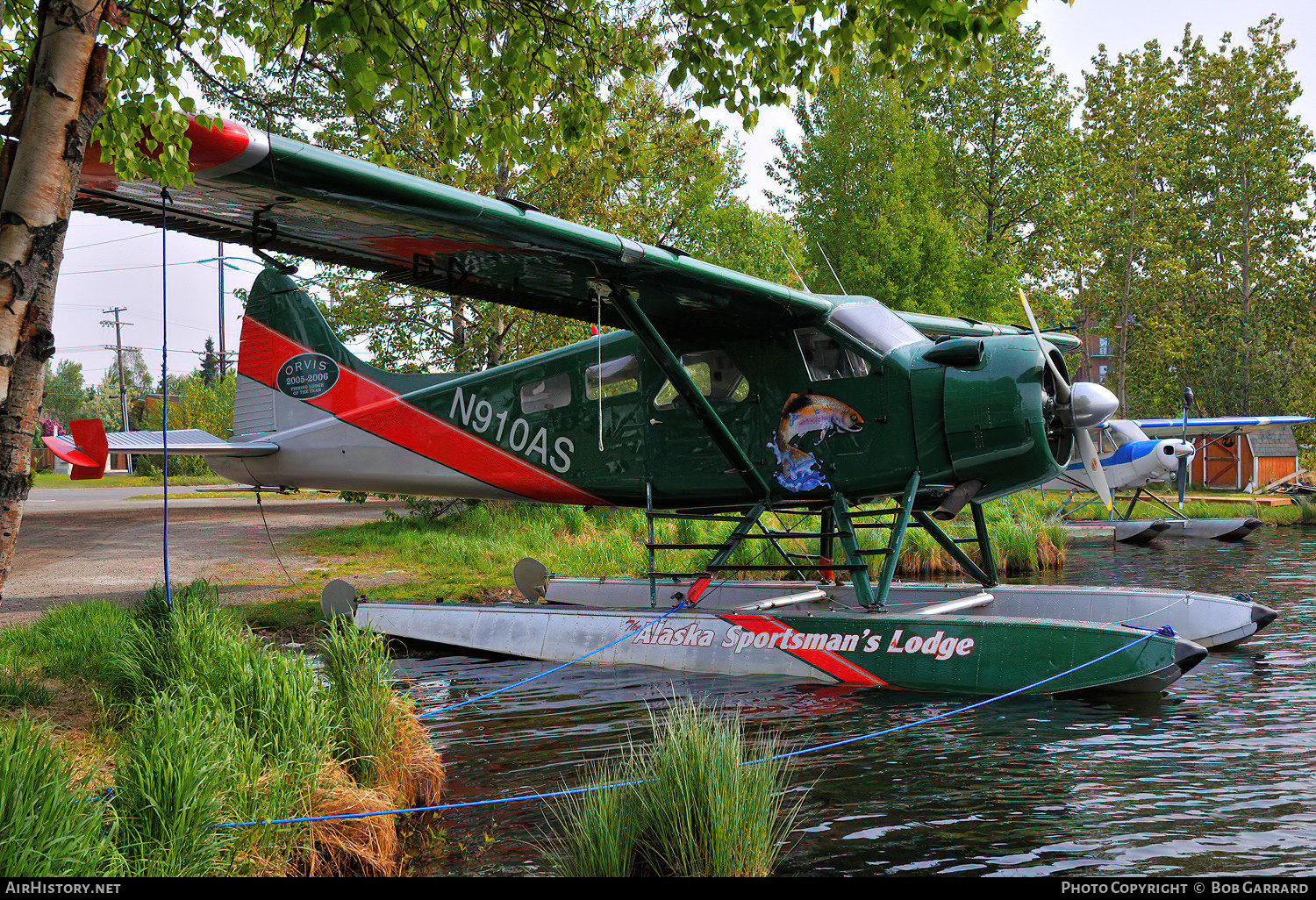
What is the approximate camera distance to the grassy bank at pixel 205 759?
112 inches

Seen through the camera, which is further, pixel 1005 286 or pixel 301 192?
pixel 1005 286

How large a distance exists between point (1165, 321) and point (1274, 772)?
4197cm

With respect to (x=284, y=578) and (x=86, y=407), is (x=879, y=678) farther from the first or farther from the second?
(x=86, y=407)

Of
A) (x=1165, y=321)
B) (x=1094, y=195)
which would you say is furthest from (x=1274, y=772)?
(x=1165, y=321)

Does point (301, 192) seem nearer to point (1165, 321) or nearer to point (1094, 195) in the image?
point (1094, 195)

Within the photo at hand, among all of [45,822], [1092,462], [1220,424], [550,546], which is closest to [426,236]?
[45,822]

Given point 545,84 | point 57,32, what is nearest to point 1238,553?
point 545,84

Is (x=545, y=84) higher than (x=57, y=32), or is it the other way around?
(x=545, y=84)

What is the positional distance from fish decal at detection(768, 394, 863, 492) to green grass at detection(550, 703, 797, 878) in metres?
4.60

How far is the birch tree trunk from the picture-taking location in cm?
317

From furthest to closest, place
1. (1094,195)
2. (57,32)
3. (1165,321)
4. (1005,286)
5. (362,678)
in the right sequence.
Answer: (1165,321) → (1094,195) → (1005,286) → (362,678) → (57,32)

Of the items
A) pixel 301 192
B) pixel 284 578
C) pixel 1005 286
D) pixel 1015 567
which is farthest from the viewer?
pixel 1005 286

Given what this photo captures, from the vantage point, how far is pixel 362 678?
15.9ft

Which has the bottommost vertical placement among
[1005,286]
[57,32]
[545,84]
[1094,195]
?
[57,32]
